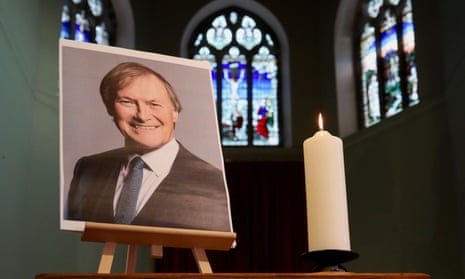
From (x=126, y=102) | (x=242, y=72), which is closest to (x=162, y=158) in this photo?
(x=126, y=102)

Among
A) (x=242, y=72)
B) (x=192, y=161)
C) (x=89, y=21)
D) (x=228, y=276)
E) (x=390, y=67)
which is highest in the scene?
(x=89, y=21)

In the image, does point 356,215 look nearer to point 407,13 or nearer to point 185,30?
point 407,13

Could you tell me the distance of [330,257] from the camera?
1.57 metres

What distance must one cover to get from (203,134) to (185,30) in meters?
4.58

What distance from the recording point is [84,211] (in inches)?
72.4

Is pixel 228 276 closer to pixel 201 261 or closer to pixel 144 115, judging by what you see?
pixel 201 261

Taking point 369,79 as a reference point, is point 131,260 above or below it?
below

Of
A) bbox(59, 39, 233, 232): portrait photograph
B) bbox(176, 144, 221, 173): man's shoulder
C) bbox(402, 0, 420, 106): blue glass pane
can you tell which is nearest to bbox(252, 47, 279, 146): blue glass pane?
bbox(402, 0, 420, 106): blue glass pane

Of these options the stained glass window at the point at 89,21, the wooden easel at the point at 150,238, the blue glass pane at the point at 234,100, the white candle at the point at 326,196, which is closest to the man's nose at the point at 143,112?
the wooden easel at the point at 150,238

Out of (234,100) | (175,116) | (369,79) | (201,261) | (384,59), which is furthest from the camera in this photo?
(234,100)

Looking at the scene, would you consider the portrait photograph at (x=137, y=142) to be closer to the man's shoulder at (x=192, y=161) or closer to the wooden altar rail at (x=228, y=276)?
the man's shoulder at (x=192, y=161)

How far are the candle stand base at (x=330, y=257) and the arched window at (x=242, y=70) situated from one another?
16.3ft

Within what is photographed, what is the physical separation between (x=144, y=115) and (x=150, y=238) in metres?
0.39

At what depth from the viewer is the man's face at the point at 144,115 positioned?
2.04 metres
